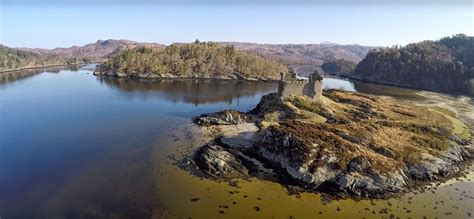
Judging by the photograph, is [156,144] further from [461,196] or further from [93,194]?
[461,196]

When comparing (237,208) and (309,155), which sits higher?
(309,155)

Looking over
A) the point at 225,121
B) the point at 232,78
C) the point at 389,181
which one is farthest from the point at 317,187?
the point at 232,78

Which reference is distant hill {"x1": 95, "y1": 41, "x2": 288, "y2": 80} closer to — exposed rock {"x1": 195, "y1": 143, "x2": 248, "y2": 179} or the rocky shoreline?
the rocky shoreline

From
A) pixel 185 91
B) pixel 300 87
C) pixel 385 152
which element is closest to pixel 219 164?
pixel 385 152

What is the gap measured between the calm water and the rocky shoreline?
8.74 feet

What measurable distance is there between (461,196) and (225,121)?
1504 inches

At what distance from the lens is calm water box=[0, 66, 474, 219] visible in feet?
119

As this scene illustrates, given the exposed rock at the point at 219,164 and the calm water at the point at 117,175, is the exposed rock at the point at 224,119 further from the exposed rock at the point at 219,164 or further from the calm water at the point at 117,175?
the exposed rock at the point at 219,164

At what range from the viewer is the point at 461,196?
138ft

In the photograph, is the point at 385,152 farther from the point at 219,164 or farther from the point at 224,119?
the point at 224,119

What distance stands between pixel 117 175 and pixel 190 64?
127302 mm

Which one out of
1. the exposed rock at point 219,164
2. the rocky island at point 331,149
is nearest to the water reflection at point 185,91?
the rocky island at point 331,149

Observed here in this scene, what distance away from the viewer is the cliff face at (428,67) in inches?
5763

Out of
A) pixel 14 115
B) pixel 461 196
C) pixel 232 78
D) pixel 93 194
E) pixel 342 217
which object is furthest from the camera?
pixel 232 78
